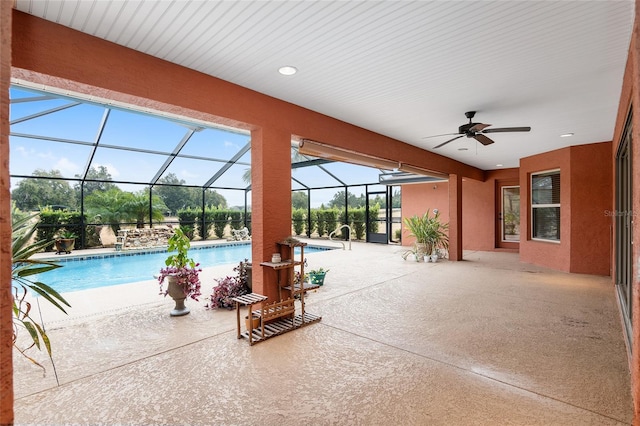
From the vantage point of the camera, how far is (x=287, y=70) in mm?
2980

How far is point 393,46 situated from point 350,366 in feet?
8.92

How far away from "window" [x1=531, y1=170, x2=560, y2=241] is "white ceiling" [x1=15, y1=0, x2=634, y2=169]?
323 centimetres

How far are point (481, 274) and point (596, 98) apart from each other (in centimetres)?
367

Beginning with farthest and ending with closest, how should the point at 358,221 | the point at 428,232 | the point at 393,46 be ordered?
the point at 358,221, the point at 428,232, the point at 393,46

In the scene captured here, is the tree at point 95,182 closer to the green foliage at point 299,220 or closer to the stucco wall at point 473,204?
the green foliage at point 299,220

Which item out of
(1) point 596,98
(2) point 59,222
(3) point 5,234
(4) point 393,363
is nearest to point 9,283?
(3) point 5,234

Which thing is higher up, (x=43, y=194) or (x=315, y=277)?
(x=43, y=194)

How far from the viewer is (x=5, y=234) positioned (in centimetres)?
104

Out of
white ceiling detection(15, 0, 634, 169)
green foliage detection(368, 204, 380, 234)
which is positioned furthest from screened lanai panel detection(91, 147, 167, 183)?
green foliage detection(368, 204, 380, 234)

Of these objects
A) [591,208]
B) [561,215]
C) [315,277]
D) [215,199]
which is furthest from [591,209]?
[215,199]

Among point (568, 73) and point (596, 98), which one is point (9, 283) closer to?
point (568, 73)

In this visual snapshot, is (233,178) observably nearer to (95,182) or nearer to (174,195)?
(174,195)

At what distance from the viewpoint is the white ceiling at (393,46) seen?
2.11m

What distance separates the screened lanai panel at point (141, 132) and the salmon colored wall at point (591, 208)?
871 centimetres
